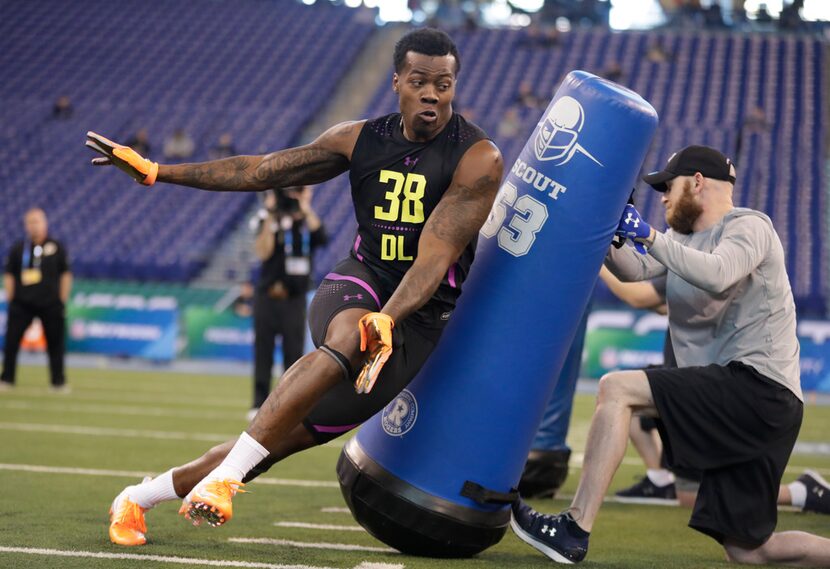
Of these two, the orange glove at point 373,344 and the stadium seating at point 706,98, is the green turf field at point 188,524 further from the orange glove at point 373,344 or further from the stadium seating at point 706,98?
the stadium seating at point 706,98

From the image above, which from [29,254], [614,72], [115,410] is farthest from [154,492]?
[614,72]

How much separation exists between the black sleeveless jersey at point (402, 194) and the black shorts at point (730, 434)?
0.84 m

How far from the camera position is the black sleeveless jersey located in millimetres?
4043

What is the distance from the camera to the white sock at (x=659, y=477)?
6.35m

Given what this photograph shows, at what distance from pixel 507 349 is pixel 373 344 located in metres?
0.64

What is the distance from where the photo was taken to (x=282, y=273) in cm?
979

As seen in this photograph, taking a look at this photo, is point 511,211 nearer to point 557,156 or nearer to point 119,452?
point 557,156

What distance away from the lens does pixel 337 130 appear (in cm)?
426

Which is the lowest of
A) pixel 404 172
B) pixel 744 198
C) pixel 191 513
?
pixel 744 198

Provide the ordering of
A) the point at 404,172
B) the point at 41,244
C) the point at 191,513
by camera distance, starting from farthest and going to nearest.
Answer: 1. the point at 41,244
2. the point at 404,172
3. the point at 191,513

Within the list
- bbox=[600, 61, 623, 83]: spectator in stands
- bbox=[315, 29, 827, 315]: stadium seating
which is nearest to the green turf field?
bbox=[315, 29, 827, 315]: stadium seating

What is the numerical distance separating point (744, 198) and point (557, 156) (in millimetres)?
16703

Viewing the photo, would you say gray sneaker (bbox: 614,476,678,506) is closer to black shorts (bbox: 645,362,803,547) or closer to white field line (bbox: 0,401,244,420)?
black shorts (bbox: 645,362,803,547)

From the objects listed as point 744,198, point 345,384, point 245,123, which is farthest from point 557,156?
point 245,123
